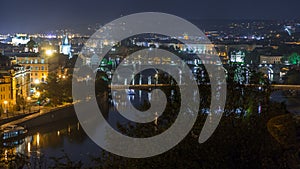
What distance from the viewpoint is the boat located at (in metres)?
5.72

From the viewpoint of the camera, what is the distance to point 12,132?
19.4 feet

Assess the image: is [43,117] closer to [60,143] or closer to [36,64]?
[60,143]

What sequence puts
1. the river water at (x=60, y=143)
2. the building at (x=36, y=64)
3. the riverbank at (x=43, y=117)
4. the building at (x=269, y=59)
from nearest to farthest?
the river water at (x=60, y=143), the riverbank at (x=43, y=117), the building at (x=36, y=64), the building at (x=269, y=59)

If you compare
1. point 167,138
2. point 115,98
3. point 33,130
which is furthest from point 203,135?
point 115,98

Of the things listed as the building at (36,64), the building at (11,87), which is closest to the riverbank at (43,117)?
the building at (11,87)

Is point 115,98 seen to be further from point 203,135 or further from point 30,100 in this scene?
point 203,135

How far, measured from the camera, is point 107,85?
1027 cm

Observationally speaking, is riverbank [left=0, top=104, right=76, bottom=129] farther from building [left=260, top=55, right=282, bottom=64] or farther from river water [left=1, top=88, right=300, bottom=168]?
building [left=260, top=55, right=282, bottom=64]

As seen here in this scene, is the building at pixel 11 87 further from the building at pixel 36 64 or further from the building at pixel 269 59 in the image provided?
the building at pixel 269 59

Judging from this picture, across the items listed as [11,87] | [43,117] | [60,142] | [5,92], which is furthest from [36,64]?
[60,142]

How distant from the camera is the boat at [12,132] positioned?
18.8ft

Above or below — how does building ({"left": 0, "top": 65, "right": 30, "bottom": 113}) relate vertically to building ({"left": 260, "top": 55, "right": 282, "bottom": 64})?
below

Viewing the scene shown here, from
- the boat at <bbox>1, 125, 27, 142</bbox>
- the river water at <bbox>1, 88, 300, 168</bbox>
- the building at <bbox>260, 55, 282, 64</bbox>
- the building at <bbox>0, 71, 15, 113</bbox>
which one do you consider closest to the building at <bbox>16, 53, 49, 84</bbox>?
the building at <bbox>0, 71, 15, 113</bbox>

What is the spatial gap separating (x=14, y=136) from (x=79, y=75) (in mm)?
5239
